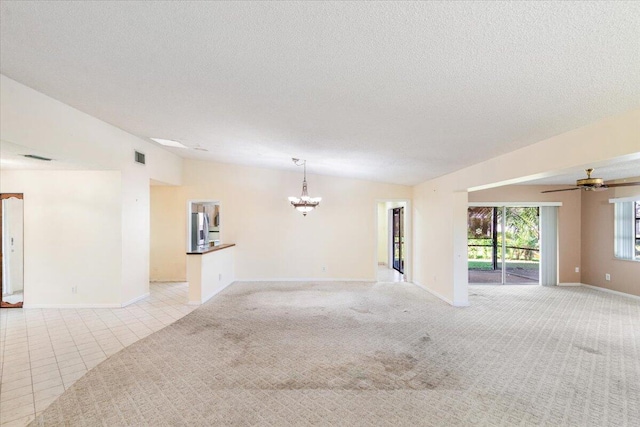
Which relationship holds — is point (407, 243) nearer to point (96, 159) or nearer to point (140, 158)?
point (140, 158)

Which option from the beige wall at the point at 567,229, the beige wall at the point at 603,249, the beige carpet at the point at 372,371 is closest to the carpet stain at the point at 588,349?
the beige carpet at the point at 372,371

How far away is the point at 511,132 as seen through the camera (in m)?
3.02

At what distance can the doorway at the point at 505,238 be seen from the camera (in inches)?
309

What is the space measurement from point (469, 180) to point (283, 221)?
4.57 metres

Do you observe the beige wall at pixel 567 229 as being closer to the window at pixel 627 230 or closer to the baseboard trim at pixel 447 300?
the window at pixel 627 230

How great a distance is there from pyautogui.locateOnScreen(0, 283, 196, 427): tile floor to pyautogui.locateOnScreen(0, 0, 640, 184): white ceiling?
3051 millimetres

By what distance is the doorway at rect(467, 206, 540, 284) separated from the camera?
25.7 ft

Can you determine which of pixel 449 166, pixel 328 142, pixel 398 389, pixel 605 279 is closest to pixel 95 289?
pixel 328 142

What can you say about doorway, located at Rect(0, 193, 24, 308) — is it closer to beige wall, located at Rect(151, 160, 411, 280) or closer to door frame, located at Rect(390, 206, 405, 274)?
beige wall, located at Rect(151, 160, 411, 280)

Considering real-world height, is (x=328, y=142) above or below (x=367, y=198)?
above

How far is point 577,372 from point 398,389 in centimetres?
197

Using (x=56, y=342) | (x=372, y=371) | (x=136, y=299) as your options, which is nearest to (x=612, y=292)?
(x=372, y=371)

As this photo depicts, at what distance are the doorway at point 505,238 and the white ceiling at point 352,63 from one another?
200 inches

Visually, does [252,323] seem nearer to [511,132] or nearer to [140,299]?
[140,299]
